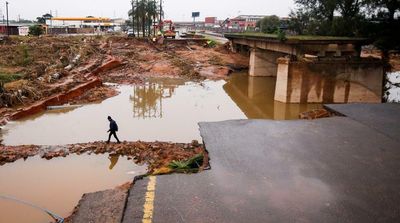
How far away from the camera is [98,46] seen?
51094 millimetres

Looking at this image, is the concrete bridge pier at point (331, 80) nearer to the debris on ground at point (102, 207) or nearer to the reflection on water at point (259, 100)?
the reflection on water at point (259, 100)

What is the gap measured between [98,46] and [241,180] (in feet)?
155

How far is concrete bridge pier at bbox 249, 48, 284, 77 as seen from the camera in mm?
37562

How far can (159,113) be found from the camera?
21.7 m

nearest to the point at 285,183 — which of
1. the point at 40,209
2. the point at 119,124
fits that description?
the point at 40,209

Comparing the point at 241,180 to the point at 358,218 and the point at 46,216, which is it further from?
the point at 46,216

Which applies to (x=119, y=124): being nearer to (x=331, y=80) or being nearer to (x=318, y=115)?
(x=318, y=115)

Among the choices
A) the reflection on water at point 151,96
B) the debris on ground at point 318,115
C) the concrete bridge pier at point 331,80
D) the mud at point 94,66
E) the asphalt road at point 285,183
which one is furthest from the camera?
the concrete bridge pier at point 331,80

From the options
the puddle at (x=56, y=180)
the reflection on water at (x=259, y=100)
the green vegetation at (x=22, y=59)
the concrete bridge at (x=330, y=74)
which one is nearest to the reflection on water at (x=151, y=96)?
the reflection on water at (x=259, y=100)

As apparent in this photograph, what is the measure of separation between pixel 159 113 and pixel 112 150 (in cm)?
826

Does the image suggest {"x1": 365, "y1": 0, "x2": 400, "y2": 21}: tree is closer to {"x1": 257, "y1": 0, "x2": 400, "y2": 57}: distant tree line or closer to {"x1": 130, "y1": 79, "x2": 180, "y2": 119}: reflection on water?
{"x1": 257, "y1": 0, "x2": 400, "y2": 57}: distant tree line

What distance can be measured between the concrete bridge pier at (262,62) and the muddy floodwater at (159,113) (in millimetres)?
2968

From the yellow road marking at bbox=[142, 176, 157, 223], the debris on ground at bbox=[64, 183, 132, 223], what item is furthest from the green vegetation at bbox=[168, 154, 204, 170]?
the debris on ground at bbox=[64, 183, 132, 223]

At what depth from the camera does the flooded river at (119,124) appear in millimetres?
10562
